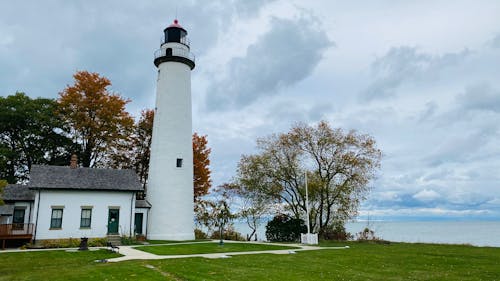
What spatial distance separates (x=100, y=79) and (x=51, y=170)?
9.98 m

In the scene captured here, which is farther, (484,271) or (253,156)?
(253,156)

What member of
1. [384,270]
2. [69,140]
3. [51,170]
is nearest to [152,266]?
[384,270]

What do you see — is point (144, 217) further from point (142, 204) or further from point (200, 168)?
point (200, 168)

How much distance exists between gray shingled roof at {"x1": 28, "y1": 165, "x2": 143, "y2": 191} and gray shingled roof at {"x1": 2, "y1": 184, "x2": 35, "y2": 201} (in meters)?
1.28

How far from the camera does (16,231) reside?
20.6m

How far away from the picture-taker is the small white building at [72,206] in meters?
21.7

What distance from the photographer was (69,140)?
30.3 meters

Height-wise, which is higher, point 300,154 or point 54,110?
point 54,110

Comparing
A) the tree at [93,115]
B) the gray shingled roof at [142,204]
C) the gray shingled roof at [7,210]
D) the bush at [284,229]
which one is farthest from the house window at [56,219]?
the bush at [284,229]

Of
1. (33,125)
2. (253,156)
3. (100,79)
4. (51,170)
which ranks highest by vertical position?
(100,79)

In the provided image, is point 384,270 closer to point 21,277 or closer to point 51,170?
point 21,277

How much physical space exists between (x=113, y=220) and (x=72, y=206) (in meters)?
2.71

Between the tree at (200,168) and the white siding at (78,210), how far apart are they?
8.31 m

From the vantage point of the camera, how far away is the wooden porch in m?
19.9
